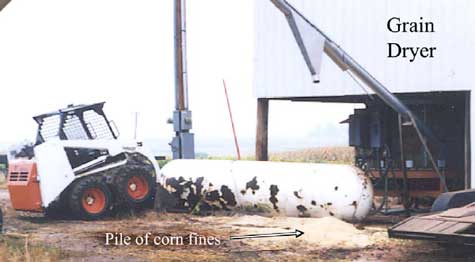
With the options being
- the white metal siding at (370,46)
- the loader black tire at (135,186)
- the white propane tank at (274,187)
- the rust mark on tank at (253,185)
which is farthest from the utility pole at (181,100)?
the rust mark on tank at (253,185)

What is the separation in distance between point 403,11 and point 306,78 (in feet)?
8.46

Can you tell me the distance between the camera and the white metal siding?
15180 mm

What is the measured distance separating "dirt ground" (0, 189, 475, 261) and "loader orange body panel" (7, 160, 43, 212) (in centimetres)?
34

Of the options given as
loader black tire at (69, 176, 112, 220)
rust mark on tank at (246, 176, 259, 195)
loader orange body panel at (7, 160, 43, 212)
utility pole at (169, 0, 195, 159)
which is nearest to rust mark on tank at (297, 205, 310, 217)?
rust mark on tank at (246, 176, 259, 195)

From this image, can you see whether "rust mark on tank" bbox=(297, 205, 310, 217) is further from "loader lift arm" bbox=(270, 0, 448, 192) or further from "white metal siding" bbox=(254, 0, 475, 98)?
"white metal siding" bbox=(254, 0, 475, 98)

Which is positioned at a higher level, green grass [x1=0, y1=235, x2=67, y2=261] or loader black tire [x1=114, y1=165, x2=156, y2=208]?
loader black tire [x1=114, y1=165, x2=156, y2=208]

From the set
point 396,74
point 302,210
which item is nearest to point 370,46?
point 396,74

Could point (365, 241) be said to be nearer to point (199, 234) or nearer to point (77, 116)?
point (199, 234)

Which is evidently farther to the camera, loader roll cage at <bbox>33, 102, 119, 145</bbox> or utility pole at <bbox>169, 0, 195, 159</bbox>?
utility pole at <bbox>169, 0, 195, 159</bbox>

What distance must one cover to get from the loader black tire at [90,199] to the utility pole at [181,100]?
4.30 meters

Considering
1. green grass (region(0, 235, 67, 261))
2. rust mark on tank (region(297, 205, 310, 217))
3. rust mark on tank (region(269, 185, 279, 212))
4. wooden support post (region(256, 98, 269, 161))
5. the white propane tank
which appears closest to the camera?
green grass (region(0, 235, 67, 261))

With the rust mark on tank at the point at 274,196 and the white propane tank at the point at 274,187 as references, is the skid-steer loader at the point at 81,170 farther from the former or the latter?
the rust mark on tank at the point at 274,196

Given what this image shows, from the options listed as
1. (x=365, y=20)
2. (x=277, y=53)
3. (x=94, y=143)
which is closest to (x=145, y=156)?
(x=94, y=143)

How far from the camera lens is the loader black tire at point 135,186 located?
51.3ft
